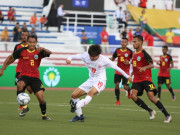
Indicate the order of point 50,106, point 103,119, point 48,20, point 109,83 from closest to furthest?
point 103,119
point 50,106
point 109,83
point 48,20

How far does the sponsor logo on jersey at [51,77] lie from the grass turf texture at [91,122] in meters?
8.34

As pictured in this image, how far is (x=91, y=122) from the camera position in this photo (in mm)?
12984

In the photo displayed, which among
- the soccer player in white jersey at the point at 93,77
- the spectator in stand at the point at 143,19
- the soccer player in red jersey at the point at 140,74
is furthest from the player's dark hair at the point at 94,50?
the spectator in stand at the point at 143,19

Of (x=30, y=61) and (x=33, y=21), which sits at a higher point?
(x=33, y=21)

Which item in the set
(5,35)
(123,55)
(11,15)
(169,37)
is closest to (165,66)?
(123,55)

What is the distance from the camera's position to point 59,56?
96.6 ft

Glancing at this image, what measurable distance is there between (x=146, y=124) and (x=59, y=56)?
17008mm

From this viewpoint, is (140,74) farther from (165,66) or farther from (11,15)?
(11,15)

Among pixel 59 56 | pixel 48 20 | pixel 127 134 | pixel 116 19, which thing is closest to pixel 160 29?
pixel 116 19

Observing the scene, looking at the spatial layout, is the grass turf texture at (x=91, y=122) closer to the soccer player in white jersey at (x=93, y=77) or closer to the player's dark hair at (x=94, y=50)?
the soccer player in white jersey at (x=93, y=77)

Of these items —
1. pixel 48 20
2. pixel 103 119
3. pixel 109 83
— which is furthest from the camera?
pixel 48 20

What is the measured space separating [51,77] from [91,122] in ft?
47.6

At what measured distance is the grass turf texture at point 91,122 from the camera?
11.1 meters

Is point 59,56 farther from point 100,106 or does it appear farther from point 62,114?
point 62,114
